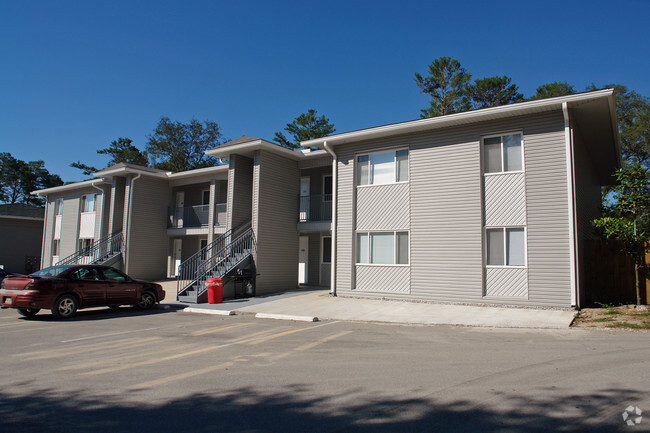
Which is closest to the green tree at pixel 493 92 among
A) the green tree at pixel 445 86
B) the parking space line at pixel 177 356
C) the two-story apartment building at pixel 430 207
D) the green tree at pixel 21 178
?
the green tree at pixel 445 86

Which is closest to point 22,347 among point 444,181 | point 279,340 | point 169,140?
point 279,340

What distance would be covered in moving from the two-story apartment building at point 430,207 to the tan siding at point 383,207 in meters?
0.04

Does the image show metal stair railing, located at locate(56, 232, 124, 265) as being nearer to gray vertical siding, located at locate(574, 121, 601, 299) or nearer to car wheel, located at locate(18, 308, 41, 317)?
car wheel, located at locate(18, 308, 41, 317)

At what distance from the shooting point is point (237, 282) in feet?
57.1

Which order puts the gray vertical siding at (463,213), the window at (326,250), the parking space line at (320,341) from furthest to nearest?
the window at (326,250)
the gray vertical siding at (463,213)
the parking space line at (320,341)

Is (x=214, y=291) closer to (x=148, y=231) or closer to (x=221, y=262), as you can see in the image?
(x=221, y=262)

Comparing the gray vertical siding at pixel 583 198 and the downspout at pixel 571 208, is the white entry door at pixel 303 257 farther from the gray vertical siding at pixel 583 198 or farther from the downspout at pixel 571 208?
the downspout at pixel 571 208

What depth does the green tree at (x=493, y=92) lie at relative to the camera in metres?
38.5

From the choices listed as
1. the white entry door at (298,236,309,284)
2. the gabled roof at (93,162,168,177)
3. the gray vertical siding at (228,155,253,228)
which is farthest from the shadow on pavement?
the gabled roof at (93,162,168,177)

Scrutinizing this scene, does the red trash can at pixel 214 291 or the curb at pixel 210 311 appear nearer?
the curb at pixel 210 311

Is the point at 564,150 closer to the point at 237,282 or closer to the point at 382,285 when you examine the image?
the point at 382,285

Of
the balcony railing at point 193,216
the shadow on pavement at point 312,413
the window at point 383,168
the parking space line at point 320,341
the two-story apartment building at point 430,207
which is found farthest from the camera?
the balcony railing at point 193,216

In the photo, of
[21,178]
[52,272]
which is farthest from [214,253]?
[21,178]

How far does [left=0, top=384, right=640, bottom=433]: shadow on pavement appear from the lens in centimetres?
425
